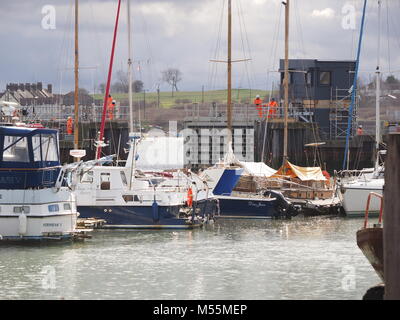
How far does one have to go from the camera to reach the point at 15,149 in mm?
34438

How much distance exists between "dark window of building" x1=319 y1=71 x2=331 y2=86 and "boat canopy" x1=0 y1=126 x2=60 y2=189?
47.8m

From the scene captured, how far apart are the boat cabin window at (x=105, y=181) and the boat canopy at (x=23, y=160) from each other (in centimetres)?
509

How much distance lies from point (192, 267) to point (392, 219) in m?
15.0

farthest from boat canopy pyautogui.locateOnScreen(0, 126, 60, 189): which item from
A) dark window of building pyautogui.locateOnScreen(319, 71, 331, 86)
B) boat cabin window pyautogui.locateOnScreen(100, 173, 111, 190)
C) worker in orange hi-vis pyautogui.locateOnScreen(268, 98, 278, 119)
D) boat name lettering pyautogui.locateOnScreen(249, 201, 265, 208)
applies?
dark window of building pyautogui.locateOnScreen(319, 71, 331, 86)

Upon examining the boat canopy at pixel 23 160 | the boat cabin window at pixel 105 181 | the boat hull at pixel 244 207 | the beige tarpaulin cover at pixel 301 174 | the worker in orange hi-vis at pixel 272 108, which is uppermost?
the worker in orange hi-vis at pixel 272 108

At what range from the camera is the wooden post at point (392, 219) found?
15312mm

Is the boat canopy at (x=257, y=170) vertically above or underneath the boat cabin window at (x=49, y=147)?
underneath

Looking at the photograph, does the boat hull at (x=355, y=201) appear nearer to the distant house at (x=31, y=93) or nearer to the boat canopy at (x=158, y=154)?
the boat canopy at (x=158, y=154)

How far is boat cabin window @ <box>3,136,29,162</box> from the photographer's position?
34281mm

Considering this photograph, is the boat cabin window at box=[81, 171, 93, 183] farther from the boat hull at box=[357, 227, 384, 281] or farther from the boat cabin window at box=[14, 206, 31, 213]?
the boat hull at box=[357, 227, 384, 281]

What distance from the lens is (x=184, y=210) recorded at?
40781 mm

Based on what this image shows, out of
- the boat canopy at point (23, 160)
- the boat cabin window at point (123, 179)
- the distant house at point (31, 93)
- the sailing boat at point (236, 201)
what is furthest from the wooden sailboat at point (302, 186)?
the distant house at point (31, 93)
